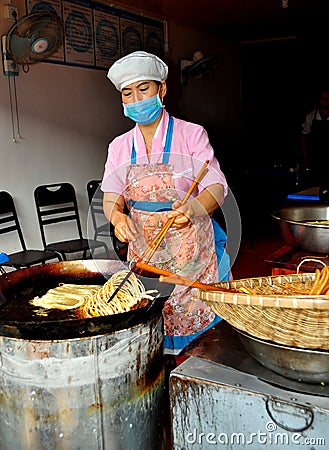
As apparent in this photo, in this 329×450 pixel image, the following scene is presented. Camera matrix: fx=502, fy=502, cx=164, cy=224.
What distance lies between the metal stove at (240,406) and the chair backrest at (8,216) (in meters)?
2.92

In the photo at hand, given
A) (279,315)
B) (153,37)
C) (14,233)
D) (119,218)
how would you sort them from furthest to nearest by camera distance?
(153,37) < (14,233) < (119,218) < (279,315)

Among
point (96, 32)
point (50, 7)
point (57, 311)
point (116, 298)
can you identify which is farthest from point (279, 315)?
point (96, 32)

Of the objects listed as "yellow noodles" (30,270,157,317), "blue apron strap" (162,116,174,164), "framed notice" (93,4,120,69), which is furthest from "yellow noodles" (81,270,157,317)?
"framed notice" (93,4,120,69)

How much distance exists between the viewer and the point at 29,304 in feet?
5.79

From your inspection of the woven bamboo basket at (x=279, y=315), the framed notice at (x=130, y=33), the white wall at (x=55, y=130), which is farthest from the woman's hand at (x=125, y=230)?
the framed notice at (x=130, y=33)

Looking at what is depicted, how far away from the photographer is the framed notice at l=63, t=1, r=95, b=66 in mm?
4637

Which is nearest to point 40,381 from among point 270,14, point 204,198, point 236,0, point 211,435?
point 211,435

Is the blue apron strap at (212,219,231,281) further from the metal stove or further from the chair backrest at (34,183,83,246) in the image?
the chair backrest at (34,183,83,246)

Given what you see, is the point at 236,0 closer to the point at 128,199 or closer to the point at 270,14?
the point at 270,14

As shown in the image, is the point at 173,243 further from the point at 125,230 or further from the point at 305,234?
the point at 305,234

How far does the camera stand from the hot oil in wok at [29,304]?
1.64 metres

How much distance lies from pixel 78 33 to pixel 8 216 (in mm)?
1921

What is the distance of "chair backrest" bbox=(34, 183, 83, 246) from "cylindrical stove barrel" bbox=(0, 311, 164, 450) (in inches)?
112

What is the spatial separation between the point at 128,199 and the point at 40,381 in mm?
995
